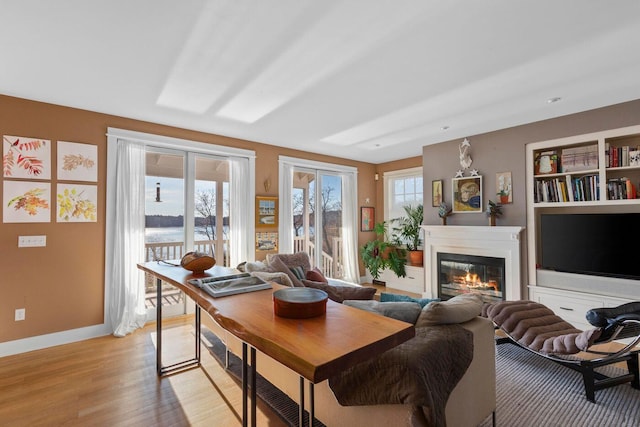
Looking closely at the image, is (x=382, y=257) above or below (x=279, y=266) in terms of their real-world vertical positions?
below

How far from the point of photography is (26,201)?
10.2 feet

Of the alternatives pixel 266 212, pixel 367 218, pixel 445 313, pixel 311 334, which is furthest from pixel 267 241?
pixel 311 334

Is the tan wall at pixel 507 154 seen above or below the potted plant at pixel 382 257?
above

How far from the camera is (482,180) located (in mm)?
4398

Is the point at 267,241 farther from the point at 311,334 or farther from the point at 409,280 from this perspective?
the point at 311,334

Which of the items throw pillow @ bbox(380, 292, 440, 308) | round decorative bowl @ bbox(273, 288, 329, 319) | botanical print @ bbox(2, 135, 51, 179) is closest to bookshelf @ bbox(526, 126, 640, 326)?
throw pillow @ bbox(380, 292, 440, 308)

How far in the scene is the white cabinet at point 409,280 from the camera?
539 centimetres

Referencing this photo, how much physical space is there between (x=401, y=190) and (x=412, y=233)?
3.26 feet

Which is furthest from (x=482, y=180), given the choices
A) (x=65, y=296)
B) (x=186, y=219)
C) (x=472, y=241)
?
(x=65, y=296)

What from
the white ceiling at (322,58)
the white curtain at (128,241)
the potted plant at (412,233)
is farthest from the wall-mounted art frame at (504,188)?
the white curtain at (128,241)

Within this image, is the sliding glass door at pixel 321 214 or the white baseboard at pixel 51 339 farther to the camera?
the sliding glass door at pixel 321 214

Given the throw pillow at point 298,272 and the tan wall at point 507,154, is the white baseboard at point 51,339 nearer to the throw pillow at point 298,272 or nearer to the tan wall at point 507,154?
the throw pillow at point 298,272

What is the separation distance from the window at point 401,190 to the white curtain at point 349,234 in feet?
2.76

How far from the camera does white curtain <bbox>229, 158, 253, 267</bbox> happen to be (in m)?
4.52
